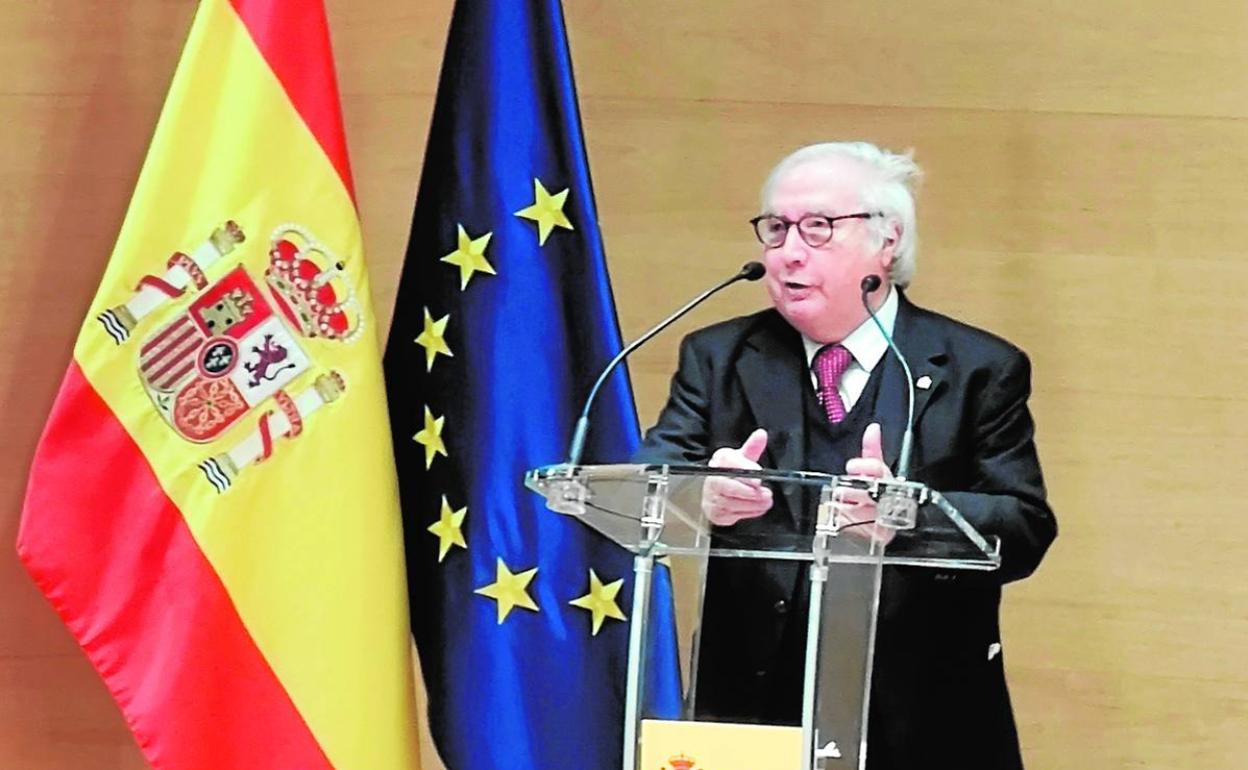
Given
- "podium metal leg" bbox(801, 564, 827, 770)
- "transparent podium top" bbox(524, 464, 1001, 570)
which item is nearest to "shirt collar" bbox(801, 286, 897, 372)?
"transparent podium top" bbox(524, 464, 1001, 570)

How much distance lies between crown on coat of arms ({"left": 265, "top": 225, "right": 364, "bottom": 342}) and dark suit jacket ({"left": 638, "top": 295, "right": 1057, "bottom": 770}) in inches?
23.5

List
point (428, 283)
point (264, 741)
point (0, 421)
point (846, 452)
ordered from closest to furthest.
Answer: point (846, 452), point (264, 741), point (428, 283), point (0, 421)

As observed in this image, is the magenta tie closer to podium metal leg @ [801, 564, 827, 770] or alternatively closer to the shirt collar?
the shirt collar


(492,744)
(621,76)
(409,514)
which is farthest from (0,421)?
(621,76)

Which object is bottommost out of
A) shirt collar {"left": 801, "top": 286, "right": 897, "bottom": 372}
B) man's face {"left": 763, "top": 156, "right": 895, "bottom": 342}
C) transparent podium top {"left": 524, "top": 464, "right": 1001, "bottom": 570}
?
transparent podium top {"left": 524, "top": 464, "right": 1001, "bottom": 570}

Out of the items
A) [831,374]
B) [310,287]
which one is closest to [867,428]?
[831,374]

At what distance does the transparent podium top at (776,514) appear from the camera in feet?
5.38

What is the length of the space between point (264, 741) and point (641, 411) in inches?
40.0

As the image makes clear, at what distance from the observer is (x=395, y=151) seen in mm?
3145

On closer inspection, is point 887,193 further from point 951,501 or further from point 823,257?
point 951,501

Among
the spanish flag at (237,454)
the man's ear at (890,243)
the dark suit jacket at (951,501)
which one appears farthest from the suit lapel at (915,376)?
the spanish flag at (237,454)

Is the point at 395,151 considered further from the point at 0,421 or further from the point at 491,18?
the point at 0,421

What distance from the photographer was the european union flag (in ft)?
8.45

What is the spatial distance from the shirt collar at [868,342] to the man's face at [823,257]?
1 cm
